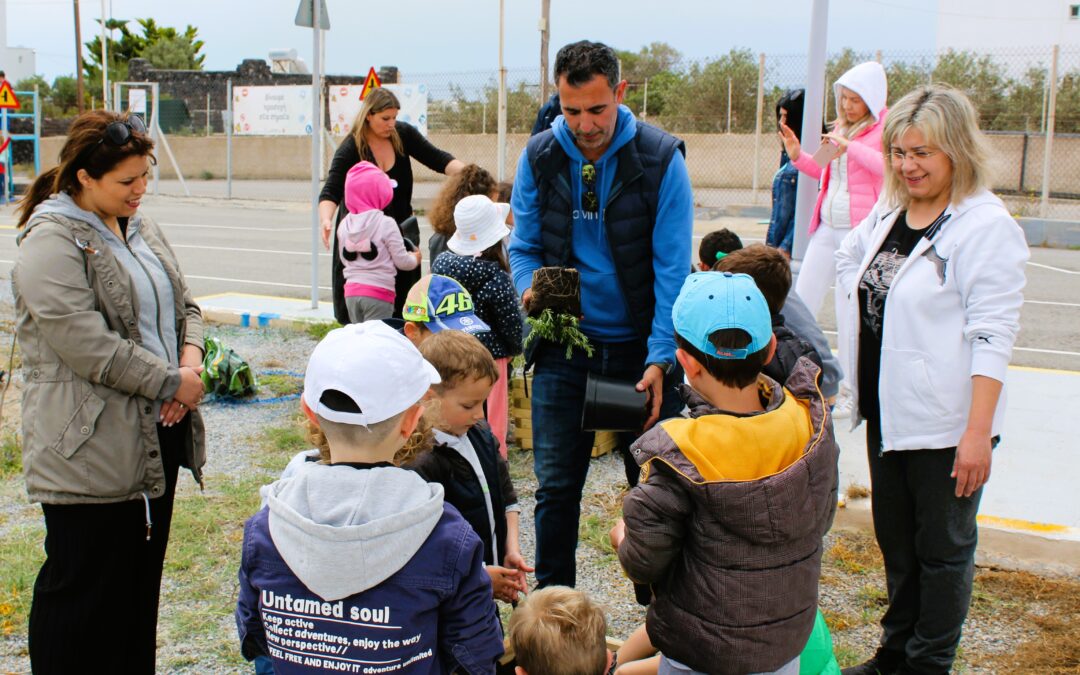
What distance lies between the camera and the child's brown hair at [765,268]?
11.4ft

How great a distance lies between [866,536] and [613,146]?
7.53 ft

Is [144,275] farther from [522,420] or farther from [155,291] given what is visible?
[522,420]

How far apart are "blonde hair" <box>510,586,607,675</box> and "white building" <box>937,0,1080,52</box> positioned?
3561 cm

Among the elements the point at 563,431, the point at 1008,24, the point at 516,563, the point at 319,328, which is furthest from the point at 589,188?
the point at 1008,24

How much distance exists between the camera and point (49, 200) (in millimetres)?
2977

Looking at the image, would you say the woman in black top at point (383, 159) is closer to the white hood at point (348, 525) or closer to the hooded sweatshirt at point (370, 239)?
the hooded sweatshirt at point (370, 239)

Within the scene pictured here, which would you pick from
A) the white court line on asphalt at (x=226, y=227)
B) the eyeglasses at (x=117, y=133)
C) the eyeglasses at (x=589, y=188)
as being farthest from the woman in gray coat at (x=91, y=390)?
the white court line on asphalt at (x=226, y=227)

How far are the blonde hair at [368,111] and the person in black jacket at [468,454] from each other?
132 inches

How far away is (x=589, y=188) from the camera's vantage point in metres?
3.46

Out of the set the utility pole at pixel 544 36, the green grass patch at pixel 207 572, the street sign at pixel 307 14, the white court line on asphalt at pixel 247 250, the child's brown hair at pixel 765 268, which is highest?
the utility pole at pixel 544 36

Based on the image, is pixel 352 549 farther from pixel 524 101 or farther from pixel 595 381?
pixel 524 101

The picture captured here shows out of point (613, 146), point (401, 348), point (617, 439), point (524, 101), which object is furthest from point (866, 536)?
point (524, 101)

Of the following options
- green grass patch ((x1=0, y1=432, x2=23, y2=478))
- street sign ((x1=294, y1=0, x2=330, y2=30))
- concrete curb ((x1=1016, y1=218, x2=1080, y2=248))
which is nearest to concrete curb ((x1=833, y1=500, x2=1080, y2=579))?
green grass patch ((x1=0, y1=432, x2=23, y2=478))

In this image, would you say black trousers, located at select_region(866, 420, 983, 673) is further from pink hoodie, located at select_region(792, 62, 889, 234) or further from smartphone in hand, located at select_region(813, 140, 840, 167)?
pink hoodie, located at select_region(792, 62, 889, 234)
